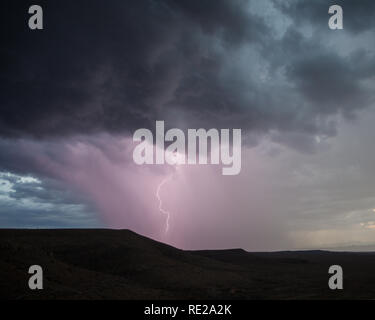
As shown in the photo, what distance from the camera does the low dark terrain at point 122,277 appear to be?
86.6ft

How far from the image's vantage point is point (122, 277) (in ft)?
118

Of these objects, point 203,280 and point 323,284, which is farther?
point 203,280

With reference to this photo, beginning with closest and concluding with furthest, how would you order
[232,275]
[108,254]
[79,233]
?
[232,275]
[108,254]
[79,233]

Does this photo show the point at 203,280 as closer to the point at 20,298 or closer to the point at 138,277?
the point at 138,277

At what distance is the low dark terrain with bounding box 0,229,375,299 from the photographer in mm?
26406

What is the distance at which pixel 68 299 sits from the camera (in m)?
23.3

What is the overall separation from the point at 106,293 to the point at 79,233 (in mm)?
30069

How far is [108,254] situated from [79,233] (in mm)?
10308

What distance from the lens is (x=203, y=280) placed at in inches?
1469
